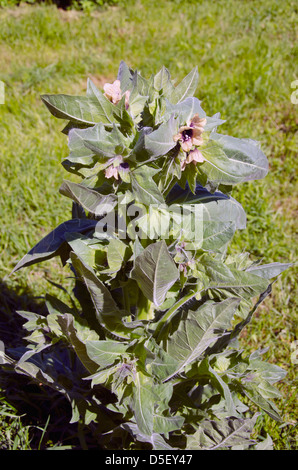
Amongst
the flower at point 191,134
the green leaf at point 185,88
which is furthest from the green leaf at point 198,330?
the green leaf at point 185,88

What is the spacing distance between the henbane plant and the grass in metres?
0.57

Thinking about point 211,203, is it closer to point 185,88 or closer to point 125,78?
point 185,88

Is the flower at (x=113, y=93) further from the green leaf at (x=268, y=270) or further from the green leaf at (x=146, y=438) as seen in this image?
the green leaf at (x=146, y=438)

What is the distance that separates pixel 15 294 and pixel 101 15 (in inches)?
205

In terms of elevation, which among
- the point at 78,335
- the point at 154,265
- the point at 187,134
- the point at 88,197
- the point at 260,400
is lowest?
the point at 260,400

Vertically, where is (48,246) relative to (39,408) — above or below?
above

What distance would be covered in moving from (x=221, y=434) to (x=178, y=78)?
393 centimetres

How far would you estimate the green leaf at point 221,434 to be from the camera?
1.77 metres

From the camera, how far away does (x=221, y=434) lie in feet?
5.89

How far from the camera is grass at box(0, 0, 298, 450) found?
117 inches

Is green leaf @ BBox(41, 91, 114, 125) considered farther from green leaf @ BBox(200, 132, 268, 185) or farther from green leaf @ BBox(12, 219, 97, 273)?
green leaf @ BBox(12, 219, 97, 273)

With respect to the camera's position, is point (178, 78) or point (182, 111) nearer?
point (182, 111)

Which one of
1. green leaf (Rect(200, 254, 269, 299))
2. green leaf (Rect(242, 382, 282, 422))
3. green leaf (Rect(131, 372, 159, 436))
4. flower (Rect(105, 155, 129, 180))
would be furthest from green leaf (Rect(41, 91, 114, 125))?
green leaf (Rect(242, 382, 282, 422))

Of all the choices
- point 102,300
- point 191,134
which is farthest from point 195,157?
point 102,300
